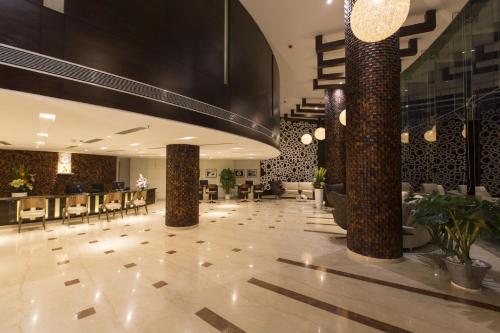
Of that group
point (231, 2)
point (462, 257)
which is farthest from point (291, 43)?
point (462, 257)

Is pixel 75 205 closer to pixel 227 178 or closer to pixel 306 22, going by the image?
pixel 227 178

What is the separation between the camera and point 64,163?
10.5m

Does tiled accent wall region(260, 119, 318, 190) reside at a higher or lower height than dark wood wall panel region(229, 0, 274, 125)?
lower

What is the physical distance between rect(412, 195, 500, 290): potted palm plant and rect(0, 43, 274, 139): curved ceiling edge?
4080mm

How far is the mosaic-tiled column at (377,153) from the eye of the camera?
396 centimetres

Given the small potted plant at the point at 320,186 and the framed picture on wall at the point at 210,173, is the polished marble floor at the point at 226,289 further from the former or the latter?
the framed picture on wall at the point at 210,173

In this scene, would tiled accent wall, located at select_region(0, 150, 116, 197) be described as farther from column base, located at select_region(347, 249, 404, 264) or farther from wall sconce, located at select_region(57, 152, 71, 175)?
column base, located at select_region(347, 249, 404, 264)

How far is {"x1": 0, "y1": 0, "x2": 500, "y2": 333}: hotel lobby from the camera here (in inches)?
101

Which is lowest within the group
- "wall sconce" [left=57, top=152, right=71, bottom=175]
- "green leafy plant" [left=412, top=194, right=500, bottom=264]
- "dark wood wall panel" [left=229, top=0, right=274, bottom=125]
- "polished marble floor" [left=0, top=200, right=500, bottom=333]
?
"polished marble floor" [left=0, top=200, right=500, bottom=333]

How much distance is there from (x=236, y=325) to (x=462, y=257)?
10.5 feet

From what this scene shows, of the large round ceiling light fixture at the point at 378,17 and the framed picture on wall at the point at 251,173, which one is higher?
the large round ceiling light fixture at the point at 378,17

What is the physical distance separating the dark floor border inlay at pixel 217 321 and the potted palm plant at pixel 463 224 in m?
2.93

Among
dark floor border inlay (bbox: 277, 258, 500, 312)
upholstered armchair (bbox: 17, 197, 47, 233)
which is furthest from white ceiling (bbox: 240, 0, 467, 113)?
upholstered armchair (bbox: 17, 197, 47, 233)

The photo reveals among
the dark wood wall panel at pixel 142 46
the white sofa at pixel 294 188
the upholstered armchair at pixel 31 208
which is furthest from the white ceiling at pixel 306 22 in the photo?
the upholstered armchair at pixel 31 208
